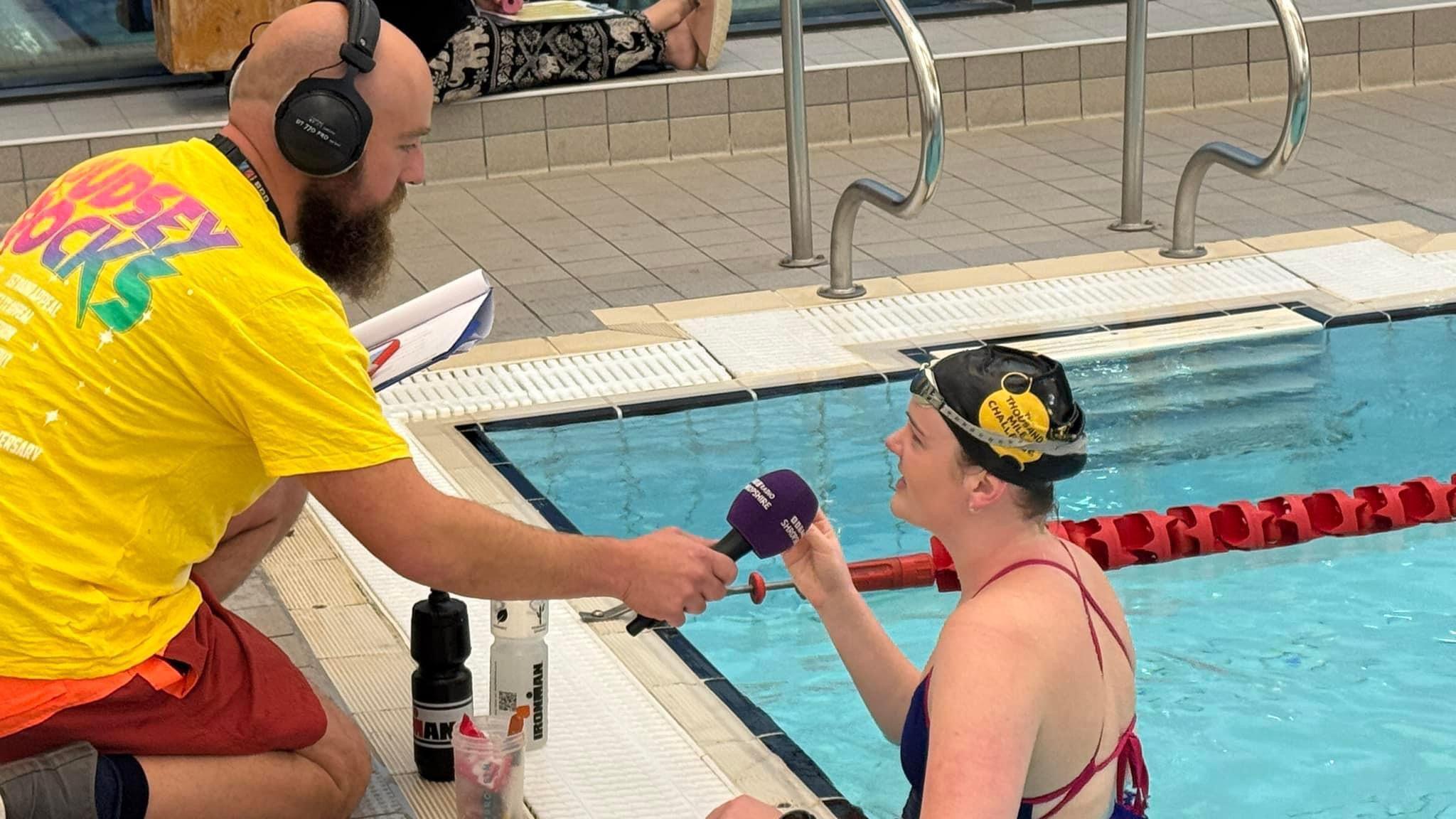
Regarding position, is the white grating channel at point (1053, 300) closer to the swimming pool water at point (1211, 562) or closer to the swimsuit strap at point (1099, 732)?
the swimming pool water at point (1211, 562)

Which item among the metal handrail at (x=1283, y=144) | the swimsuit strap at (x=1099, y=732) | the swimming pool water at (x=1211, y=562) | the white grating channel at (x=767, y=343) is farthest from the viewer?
the metal handrail at (x=1283, y=144)

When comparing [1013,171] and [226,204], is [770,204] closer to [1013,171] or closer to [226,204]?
[1013,171]

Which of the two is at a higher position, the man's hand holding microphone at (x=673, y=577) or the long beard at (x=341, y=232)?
the long beard at (x=341, y=232)

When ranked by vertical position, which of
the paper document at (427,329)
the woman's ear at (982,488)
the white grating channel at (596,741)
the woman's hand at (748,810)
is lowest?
the white grating channel at (596,741)

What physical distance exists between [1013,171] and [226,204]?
17.5 feet

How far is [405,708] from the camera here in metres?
3.30

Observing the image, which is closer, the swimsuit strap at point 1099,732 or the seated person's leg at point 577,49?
the swimsuit strap at point 1099,732

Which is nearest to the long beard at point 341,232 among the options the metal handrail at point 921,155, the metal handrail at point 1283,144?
the metal handrail at point 921,155

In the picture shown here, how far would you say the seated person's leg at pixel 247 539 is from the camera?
307cm

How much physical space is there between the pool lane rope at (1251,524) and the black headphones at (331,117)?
1.63 m

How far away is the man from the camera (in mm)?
2367

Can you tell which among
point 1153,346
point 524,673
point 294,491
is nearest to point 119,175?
point 294,491

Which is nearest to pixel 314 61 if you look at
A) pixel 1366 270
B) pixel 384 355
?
pixel 384 355

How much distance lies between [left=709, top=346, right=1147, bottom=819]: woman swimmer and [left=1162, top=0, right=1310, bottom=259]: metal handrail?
12.1ft
